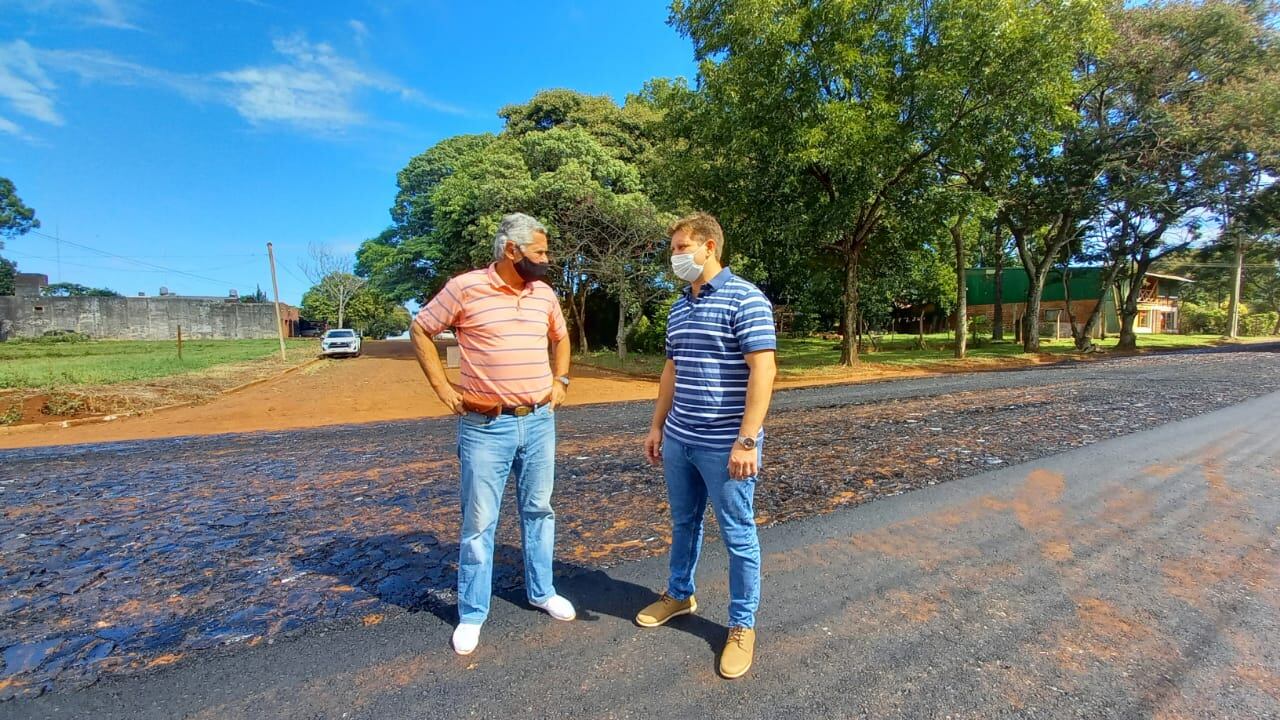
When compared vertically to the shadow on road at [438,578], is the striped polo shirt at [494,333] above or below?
above

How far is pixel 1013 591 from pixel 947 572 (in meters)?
0.29

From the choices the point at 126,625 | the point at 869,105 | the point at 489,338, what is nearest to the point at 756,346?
the point at 489,338

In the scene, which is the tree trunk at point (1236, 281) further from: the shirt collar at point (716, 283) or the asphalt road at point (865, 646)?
the shirt collar at point (716, 283)

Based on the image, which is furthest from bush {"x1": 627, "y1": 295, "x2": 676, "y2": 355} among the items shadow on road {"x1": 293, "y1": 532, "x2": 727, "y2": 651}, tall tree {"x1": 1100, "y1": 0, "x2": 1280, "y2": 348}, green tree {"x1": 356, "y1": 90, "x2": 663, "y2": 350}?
shadow on road {"x1": 293, "y1": 532, "x2": 727, "y2": 651}

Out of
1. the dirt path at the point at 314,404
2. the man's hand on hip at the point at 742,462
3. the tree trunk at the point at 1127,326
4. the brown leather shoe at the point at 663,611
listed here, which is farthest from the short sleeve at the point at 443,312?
the tree trunk at the point at 1127,326

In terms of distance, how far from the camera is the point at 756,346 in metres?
2.16

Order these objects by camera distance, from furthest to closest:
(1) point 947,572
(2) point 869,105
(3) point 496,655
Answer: (2) point 869,105 → (1) point 947,572 → (3) point 496,655

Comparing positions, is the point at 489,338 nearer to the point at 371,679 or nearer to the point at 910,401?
the point at 371,679

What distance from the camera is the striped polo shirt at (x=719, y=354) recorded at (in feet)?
7.23

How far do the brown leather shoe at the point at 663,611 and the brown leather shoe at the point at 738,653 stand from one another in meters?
0.29

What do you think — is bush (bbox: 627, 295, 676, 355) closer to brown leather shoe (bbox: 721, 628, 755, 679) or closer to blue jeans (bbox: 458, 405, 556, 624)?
blue jeans (bbox: 458, 405, 556, 624)

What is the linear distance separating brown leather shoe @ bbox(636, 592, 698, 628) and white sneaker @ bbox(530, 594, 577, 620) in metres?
0.29

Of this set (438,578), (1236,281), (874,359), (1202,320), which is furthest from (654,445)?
(1202,320)

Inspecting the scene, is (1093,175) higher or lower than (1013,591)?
higher
